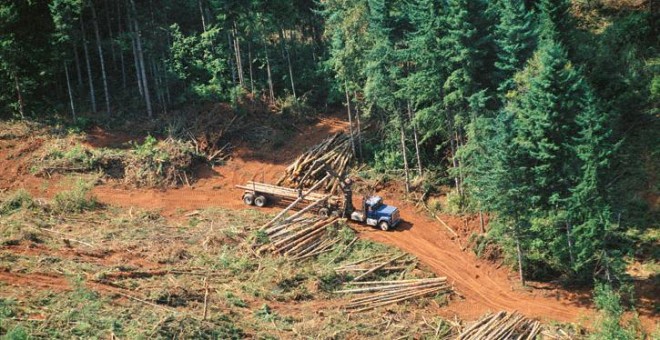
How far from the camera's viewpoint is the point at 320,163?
39938 millimetres

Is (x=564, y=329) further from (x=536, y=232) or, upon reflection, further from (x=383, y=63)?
(x=383, y=63)

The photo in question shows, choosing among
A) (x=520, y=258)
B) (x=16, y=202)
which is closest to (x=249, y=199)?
(x=16, y=202)

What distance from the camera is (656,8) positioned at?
42.2 metres

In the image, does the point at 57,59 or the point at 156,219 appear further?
the point at 57,59

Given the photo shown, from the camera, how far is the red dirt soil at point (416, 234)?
2919 cm

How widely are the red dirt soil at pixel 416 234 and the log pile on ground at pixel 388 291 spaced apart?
1.13 metres

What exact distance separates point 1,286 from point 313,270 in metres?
13.7

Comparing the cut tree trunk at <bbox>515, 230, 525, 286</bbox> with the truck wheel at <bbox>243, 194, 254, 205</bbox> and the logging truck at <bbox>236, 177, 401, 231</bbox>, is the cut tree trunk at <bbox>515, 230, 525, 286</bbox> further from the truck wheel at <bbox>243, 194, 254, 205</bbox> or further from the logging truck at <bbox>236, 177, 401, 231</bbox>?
the truck wheel at <bbox>243, 194, 254, 205</bbox>

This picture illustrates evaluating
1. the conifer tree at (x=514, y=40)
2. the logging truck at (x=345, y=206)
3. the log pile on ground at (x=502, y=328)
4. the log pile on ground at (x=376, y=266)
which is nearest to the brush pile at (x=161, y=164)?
the logging truck at (x=345, y=206)

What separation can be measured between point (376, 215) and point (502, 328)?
10.3 m

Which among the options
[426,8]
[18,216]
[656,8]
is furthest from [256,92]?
[656,8]

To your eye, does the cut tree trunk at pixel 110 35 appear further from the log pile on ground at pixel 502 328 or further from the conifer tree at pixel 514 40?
the log pile on ground at pixel 502 328

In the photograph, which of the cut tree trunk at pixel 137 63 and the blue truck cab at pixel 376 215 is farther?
the cut tree trunk at pixel 137 63

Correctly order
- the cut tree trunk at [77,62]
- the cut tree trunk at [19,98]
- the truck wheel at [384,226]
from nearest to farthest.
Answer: the truck wheel at [384,226] → the cut tree trunk at [19,98] → the cut tree trunk at [77,62]
